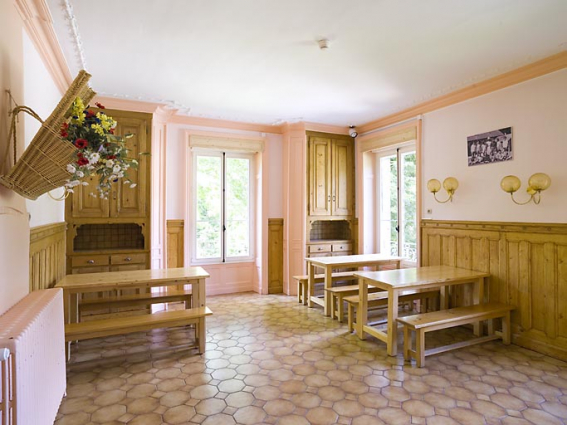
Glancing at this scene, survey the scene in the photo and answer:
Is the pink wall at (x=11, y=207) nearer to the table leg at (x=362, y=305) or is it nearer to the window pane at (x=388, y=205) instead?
the table leg at (x=362, y=305)

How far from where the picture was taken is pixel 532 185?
11.2 ft

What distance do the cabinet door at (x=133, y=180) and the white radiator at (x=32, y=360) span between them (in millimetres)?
2202

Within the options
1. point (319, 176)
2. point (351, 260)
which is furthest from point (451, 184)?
point (319, 176)

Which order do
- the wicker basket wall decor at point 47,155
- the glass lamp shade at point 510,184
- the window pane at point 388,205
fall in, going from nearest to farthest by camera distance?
the wicker basket wall decor at point 47,155 < the glass lamp shade at point 510,184 < the window pane at point 388,205

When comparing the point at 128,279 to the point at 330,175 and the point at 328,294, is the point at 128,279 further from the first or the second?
the point at 330,175

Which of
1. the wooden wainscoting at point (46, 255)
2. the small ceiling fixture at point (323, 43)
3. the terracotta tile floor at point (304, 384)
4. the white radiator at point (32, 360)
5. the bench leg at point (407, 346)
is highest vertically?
the small ceiling fixture at point (323, 43)

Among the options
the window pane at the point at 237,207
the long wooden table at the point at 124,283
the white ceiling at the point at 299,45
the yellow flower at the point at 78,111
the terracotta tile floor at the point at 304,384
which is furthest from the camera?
the window pane at the point at 237,207

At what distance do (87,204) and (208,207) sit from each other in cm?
183

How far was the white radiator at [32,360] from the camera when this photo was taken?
1455 millimetres

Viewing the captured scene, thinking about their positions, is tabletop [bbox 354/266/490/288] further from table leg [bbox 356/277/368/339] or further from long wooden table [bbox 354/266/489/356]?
table leg [bbox 356/277/368/339]

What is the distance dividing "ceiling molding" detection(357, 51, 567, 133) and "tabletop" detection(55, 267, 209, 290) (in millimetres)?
3577

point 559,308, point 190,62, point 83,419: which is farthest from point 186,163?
point 559,308

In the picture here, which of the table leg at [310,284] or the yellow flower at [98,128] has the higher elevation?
the yellow flower at [98,128]

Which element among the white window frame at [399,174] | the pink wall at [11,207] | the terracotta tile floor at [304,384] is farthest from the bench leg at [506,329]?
the pink wall at [11,207]
